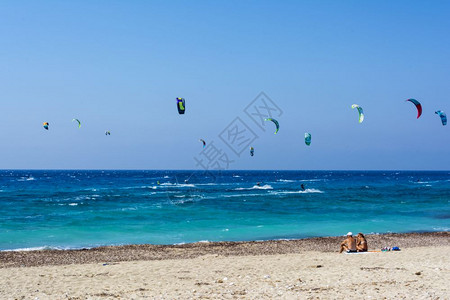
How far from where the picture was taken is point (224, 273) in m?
10.8

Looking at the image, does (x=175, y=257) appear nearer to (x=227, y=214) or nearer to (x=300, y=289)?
(x=300, y=289)

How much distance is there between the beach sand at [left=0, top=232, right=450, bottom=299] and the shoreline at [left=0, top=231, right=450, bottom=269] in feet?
0.11

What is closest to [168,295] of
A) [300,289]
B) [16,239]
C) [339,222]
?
[300,289]

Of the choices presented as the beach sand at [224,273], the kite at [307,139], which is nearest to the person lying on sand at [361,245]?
the beach sand at [224,273]

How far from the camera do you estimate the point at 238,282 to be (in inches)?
374

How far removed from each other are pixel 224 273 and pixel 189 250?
16.6 feet

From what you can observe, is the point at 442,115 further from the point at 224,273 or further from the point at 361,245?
the point at 224,273

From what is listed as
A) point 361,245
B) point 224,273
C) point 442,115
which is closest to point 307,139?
point 442,115

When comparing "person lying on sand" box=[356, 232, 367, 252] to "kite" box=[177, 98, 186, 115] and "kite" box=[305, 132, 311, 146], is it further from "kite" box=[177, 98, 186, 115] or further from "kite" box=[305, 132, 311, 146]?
"kite" box=[305, 132, 311, 146]

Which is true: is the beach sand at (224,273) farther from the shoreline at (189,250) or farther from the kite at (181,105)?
the kite at (181,105)

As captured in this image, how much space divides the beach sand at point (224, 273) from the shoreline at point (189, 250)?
3cm

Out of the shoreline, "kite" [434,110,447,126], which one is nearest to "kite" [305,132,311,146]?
"kite" [434,110,447,126]

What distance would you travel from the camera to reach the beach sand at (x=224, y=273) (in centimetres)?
848

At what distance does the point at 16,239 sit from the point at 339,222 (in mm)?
15586
